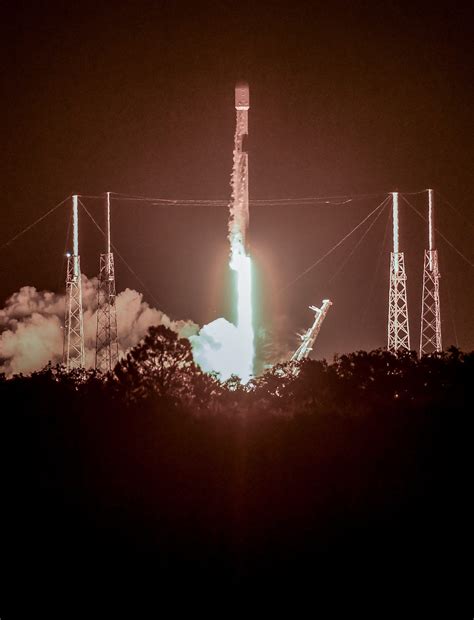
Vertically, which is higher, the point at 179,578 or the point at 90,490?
the point at 90,490

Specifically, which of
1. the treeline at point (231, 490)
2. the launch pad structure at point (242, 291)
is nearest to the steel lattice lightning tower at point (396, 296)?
the launch pad structure at point (242, 291)

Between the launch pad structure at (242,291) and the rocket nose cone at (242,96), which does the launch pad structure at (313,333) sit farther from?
the rocket nose cone at (242,96)

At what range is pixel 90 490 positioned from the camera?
19125mm

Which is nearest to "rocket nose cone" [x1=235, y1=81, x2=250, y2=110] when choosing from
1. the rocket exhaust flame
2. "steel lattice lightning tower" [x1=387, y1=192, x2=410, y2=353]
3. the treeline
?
the rocket exhaust flame

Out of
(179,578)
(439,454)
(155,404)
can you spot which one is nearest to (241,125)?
(155,404)

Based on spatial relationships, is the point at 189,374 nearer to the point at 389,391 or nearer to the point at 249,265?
the point at 389,391

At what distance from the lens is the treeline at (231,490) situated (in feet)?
55.5

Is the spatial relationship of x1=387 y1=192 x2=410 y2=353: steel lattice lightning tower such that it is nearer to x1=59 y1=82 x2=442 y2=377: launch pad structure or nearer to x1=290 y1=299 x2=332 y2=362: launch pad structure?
x1=59 y1=82 x2=442 y2=377: launch pad structure

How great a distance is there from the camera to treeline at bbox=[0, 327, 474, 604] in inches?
666

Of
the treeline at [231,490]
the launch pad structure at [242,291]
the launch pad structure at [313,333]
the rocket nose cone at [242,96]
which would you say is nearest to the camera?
the treeline at [231,490]

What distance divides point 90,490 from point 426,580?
6.82 meters

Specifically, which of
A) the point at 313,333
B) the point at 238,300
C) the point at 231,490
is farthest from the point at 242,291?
the point at 231,490

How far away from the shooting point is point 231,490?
18500mm

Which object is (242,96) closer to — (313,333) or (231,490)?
(313,333)
